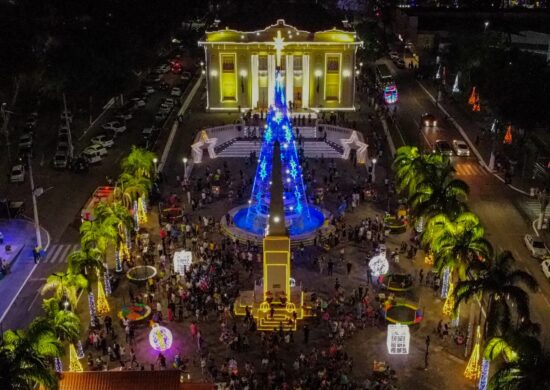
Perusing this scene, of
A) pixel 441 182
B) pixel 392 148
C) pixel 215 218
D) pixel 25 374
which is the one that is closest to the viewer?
pixel 25 374

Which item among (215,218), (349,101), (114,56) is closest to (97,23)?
(114,56)

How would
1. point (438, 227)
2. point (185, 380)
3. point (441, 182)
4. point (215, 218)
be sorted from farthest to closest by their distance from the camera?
point (215, 218) < point (441, 182) < point (438, 227) < point (185, 380)

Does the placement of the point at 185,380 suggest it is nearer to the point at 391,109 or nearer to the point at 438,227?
the point at 438,227

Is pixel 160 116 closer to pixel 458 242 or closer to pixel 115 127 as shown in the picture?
pixel 115 127

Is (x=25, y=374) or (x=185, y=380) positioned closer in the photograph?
(x=25, y=374)

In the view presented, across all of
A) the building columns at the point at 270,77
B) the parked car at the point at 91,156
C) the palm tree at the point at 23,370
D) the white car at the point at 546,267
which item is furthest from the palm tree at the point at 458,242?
the building columns at the point at 270,77

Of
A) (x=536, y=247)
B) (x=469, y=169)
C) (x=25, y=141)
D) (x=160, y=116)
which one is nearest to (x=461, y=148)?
(x=469, y=169)
